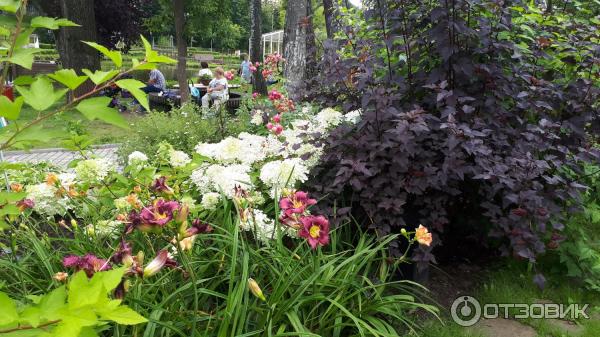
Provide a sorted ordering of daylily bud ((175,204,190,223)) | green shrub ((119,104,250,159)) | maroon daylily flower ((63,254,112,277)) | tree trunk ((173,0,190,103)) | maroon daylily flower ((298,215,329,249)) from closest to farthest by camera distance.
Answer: maroon daylily flower ((63,254,112,277)) → daylily bud ((175,204,190,223)) → maroon daylily flower ((298,215,329,249)) → green shrub ((119,104,250,159)) → tree trunk ((173,0,190,103))

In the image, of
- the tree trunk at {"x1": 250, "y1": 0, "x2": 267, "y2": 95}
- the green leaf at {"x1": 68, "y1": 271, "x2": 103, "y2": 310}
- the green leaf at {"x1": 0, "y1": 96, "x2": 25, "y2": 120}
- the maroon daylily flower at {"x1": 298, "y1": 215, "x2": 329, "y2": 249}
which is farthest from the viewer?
the tree trunk at {"x1": 250, "y1": 0, "x2": 267, "y2": 95}

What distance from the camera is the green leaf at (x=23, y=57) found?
109 cm

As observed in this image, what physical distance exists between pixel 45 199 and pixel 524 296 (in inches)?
119

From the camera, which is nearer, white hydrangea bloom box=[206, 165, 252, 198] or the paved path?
white hydrangea bloom box=[206, 165, 252, 198]

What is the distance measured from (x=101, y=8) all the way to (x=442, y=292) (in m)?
18.2

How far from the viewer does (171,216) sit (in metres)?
1.53

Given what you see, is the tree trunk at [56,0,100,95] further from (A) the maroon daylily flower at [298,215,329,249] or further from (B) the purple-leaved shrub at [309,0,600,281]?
(A) the maroon daylily flower at [298,215,329,249]

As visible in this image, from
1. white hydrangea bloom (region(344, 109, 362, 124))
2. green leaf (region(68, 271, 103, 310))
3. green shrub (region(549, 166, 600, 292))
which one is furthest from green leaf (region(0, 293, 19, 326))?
green shrub (region(549, 166, 600, 292))

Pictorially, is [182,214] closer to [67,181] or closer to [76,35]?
[67,181]

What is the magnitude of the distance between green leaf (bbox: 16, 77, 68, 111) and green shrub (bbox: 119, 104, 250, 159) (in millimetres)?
4146

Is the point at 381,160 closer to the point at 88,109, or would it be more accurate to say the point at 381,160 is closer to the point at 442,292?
the point at 442,292

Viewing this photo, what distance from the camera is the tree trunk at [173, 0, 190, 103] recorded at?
13167mm

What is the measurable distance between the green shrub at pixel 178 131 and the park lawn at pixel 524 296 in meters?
3.25

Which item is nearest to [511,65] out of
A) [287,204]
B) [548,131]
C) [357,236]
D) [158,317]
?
[548,131]
